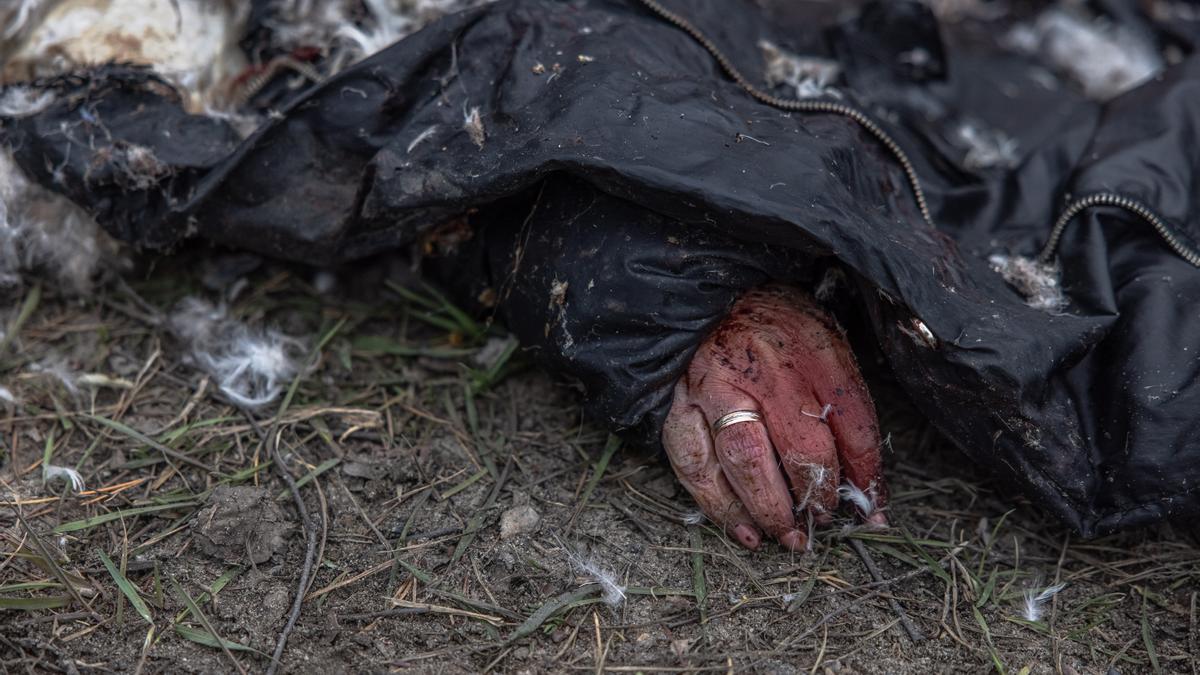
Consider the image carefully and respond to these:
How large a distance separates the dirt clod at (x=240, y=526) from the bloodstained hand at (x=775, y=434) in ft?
2.82

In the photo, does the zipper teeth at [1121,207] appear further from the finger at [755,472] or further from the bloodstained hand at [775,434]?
the finger at [755,472]

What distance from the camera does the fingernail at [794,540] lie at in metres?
1.97

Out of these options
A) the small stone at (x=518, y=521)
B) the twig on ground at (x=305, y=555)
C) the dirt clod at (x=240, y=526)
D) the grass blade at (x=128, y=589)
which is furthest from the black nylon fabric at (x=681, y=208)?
the grass blade at (x=128, y=589)

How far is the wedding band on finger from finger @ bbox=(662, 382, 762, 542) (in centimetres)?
4

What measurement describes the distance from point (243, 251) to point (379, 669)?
133cm

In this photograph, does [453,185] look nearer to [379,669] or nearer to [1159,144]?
[379,669]

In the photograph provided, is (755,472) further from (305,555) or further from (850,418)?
(305,555)

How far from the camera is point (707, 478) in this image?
201 centimetres

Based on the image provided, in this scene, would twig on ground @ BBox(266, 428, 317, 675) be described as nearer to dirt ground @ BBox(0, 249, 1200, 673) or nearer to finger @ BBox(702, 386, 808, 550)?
dirt ground @ BBox(0, 249, 1200, 673)

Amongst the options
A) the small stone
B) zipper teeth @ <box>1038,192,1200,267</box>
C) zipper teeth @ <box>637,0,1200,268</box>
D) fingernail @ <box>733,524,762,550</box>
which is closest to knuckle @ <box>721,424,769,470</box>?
fingernail @ <box>733,524,762,550</box>

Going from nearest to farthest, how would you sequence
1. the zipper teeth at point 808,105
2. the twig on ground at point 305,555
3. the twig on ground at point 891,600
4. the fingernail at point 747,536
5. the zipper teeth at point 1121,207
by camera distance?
the twig on ground at point 305,555 → the twig on ground at point 891,600 → the fingernail at point 747,536 → the zipper teeth at point 1121,207 → the zipper teeth at point 808,105

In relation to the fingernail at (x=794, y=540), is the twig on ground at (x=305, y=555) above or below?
below

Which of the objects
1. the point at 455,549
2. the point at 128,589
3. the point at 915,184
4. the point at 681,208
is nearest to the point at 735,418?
the point at 681,208

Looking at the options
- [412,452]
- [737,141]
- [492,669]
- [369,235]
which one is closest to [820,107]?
[737,141]
